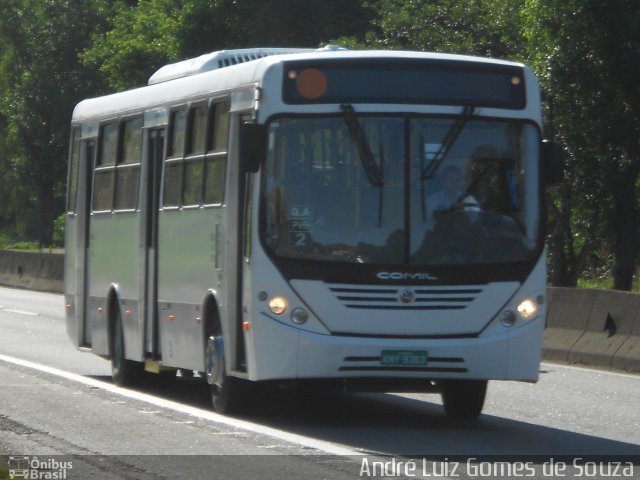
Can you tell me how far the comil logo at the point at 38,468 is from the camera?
9.14 m

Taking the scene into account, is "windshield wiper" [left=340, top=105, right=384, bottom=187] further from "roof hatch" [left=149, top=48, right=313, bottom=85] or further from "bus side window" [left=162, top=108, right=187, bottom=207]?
"roof hatch" [left=149, top=48, right=313, bottom=85]

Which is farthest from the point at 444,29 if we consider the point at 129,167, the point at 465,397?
the point at 465,397

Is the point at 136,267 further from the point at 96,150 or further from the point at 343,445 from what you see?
the point at 343,445

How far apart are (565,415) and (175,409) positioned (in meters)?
3.31

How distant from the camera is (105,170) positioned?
17062mm

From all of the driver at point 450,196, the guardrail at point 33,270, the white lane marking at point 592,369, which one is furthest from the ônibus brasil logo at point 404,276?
the guardrail at point 33,270

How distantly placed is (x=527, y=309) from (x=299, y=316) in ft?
5.75

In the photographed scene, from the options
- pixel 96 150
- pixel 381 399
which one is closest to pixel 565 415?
pixel 381 399

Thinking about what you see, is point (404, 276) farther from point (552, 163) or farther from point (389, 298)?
point (552, 163)

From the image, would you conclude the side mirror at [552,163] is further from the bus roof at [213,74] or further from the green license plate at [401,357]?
the green license plate at [401,357]

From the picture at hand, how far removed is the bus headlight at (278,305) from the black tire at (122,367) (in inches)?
179

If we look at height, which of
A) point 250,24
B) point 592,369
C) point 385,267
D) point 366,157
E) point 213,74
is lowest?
point 592,369

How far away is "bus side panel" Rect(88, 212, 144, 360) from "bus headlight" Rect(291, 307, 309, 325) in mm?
3838

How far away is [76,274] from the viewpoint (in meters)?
18.2
